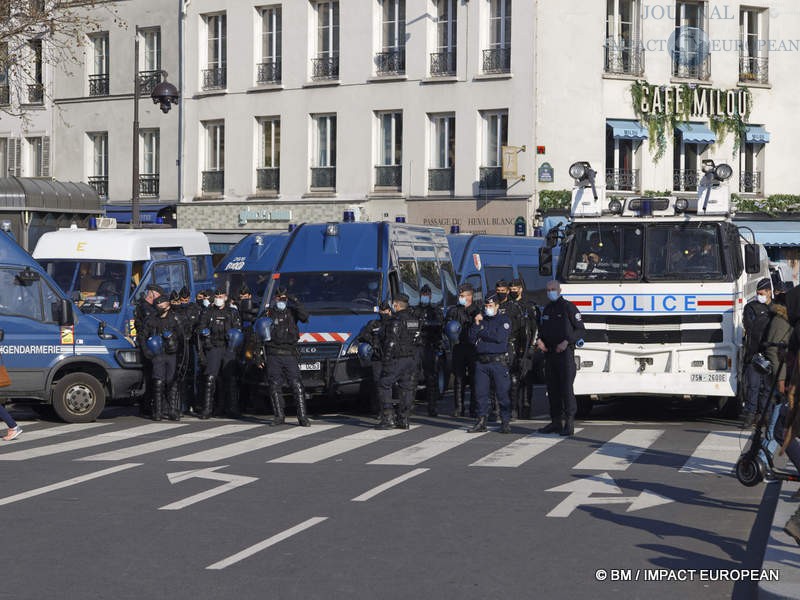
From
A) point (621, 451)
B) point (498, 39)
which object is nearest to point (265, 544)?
point (621, 451)

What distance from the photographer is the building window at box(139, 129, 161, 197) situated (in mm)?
46062

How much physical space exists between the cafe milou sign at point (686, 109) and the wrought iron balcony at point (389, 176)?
22.9ft

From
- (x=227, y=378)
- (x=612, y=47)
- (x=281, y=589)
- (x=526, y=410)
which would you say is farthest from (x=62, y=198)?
(x=281, y=589)

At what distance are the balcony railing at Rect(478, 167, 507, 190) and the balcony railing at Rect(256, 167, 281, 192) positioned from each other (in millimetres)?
7170

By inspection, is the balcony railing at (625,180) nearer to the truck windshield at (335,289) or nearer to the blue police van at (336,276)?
the blue police van at (336,276)

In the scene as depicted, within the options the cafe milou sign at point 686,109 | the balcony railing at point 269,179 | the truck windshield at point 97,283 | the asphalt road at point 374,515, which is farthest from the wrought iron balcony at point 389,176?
the asphalt road at point 374,515

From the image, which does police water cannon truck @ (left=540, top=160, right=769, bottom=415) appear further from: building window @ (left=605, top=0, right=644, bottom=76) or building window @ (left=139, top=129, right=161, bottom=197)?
building window @ (left=139, top=129, right=161, bottom=197)

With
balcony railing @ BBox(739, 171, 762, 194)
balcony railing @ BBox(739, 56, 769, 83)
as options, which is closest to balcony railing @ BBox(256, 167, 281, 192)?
balcony railing @ BBox(739, 171, 762, 194)

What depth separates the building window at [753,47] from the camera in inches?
1633

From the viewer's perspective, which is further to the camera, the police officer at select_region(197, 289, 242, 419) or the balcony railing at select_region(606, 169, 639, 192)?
the balcony railing at select_region(606, 169, 639, 192)

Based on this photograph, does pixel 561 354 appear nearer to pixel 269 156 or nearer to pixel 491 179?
pixel 491 179

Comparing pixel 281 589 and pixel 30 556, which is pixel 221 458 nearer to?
pixel 30 556

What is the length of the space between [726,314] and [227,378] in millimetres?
6799

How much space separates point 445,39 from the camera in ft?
131
